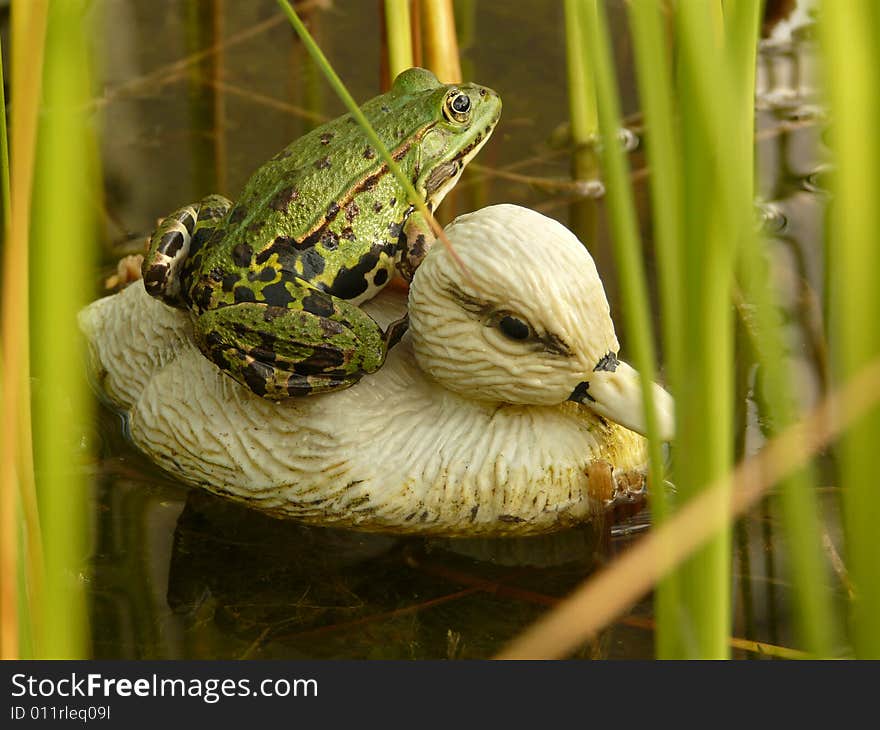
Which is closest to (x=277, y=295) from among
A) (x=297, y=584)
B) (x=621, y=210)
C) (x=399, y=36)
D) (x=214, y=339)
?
(x=214, y=339)

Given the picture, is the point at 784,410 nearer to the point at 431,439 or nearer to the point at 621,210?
the point at 621,210

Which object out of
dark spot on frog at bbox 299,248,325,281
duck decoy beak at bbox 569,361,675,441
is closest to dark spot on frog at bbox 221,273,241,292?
dark spot on frog at bbox 299,248,325,281

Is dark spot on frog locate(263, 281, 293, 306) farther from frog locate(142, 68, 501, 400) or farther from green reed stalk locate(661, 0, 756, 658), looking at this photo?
green reed stalk locate(661, 0, 756, 658)

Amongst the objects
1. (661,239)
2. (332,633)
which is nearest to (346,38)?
(332,633)

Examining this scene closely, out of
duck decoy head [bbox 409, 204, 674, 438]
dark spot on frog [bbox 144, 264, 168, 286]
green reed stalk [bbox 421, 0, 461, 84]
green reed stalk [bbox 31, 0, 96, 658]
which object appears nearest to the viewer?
green reed stalk [bbox 31, 0, 96, 658]

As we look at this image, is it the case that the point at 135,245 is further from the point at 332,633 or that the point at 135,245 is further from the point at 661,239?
the point at 661,239

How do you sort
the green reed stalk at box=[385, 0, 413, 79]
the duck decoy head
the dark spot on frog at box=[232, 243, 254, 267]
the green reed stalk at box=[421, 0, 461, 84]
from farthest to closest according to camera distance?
the green reed stalk at box=[421, 0, 461, 84] → the green reed stalk at box=[385, 0, 413, 79] → the dark spot on frog at box=[232, 243, 254, 267] → the duck decoy head

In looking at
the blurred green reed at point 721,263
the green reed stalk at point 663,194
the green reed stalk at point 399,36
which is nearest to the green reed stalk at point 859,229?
the blurred green reed at point 721,263
